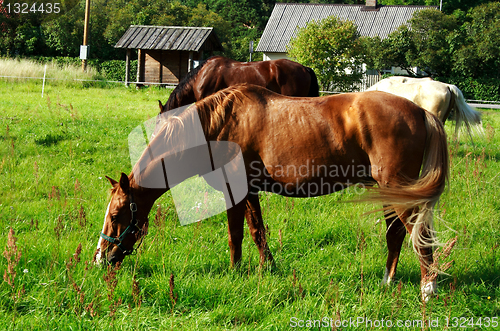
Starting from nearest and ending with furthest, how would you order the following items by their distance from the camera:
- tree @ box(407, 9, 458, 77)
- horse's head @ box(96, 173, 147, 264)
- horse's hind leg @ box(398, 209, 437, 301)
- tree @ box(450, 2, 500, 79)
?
horse's hind leg @ box(398, 209, 437, 301) < horse's head @ box(96, 173, 147, 264) < tree @ box(450, 2, 500, 79) < tree @ box(407, 9, 458, 77)

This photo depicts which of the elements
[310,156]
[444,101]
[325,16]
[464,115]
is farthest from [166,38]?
[310,156]

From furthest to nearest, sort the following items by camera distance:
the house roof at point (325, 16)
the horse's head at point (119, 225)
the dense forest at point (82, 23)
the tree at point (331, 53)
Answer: the house roof at point (325, 16) → the dense forest at point (82, 23) → the tree at point (331, 53) → the horse's head at point (119, 225)

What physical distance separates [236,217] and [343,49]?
1825cm

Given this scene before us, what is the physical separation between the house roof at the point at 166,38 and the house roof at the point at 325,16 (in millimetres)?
13285

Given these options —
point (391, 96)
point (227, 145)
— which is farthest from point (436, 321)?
point (227, 145)

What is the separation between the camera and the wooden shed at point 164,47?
22156mm

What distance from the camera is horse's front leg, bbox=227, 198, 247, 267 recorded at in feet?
10.9

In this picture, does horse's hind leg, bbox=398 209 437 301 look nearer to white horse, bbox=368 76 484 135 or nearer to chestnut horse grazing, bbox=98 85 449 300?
chestnut horse grazing, bbox=98 85 449 300

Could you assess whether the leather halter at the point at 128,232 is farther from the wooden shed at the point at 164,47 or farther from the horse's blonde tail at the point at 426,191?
the wooden shed at the point at 164,47

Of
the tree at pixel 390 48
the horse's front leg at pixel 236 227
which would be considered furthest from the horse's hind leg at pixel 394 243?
the tree at pixel 390 48

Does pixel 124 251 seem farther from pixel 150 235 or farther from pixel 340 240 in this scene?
pixel 340 240

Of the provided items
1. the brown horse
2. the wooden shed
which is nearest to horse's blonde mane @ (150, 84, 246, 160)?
the brown horse

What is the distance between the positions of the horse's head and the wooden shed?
19.9 m

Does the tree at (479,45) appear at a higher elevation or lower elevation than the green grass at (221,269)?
higher
